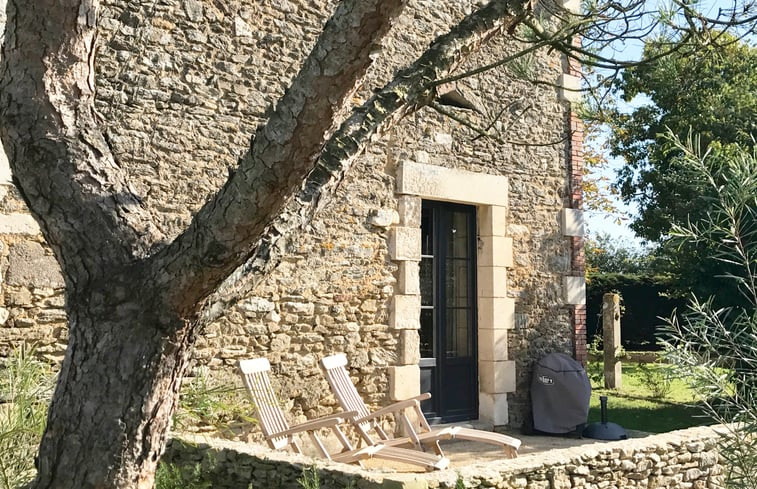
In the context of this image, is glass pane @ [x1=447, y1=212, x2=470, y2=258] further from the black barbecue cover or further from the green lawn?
the green lawn

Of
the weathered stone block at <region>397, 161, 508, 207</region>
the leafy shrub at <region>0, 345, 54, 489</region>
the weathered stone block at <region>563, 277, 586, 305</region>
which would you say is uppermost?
the weathered stone block at <region>397, 161, 508, 207</region>

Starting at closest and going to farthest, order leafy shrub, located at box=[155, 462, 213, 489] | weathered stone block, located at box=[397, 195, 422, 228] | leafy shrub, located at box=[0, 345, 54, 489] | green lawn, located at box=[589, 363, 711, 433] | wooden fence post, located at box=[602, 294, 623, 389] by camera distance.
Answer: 1. leafy shrub, located at box=[0, 345, 54, 489]
2. leafy shrub, located at box=[155, 462, 213, 489]
3. weathered stone block, located at box=[397, 195, 422, 228]
4. green lawn, located at box=[589, 363, 711, 433]
5. wooden fence post, located at box=[602, 294, 623, 389]

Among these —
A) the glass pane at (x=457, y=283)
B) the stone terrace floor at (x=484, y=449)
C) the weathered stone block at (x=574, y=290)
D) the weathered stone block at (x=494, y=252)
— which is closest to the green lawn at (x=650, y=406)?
the weathered stone block at (x=574, y=290)

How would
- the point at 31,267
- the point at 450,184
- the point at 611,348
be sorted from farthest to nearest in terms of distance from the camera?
the point at 611,348 → the point at 450,184 → the point at 31,267

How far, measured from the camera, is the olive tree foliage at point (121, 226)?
219 cm

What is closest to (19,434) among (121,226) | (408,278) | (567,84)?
(121,226)

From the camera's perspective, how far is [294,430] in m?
4.79

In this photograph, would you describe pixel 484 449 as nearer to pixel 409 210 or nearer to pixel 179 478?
pixel 409 210

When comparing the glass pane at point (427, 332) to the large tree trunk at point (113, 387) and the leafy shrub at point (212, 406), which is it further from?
the large tree trunk at point (113, 387)

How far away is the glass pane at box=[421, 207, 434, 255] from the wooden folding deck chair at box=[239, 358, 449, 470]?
2.05 metres

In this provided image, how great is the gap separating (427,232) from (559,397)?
1.98m

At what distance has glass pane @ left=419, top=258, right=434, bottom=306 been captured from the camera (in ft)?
22.8

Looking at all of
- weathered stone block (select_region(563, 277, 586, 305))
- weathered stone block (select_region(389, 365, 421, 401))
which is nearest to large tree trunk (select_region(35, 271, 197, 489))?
weathered stone block (select_region(389, 365, 421, 401))

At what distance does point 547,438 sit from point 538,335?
39.3 inches
